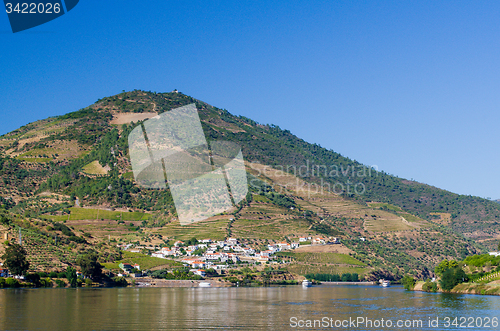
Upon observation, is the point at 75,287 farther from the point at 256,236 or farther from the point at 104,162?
the point at 104,162

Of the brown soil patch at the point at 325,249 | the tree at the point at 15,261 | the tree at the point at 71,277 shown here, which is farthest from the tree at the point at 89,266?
Result: the brown soil patch at the point at 325,249

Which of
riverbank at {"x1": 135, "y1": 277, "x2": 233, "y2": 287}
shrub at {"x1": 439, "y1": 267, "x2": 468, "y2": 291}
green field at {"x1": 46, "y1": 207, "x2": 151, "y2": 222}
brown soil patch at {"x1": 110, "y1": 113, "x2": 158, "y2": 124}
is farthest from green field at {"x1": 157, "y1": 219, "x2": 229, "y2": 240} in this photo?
brown soil patch at {"x1": 110, "y1": 113, "x2": 158, "y2": 124}

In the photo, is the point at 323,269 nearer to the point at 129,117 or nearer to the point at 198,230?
the point at 198,230

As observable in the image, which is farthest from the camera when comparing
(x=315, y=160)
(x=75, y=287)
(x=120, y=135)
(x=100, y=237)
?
(x=315, y=160)

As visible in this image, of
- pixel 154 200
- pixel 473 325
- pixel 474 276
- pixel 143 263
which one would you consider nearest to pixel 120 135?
pixel 154 200

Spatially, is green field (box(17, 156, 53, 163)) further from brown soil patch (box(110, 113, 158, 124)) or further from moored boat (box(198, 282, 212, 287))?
moored boat (box(198, 282, 212, 287))

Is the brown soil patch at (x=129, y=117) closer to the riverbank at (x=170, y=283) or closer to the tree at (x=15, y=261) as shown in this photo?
the riverbank at (x=170, y=283)

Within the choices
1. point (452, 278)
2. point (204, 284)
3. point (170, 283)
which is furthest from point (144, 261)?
point (452, 278)
